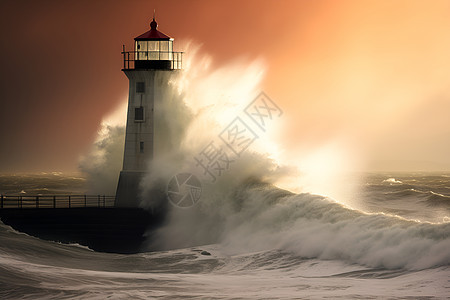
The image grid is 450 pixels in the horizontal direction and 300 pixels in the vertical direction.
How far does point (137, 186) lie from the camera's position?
28109 millimetres

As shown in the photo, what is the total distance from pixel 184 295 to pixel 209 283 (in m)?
1.75

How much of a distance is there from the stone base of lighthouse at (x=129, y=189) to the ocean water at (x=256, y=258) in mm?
1711

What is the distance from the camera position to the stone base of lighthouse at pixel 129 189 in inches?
1104

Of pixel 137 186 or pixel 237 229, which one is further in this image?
pixel 137 186

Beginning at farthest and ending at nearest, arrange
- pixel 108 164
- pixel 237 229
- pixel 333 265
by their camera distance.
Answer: pixel 108 164 < pixel 237 229 < pixel 333 265

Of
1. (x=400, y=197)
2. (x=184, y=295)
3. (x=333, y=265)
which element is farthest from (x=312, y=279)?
(x=400, y=197)

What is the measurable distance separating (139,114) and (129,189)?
268 cm

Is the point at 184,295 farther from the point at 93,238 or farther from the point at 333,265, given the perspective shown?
the point at 93,238

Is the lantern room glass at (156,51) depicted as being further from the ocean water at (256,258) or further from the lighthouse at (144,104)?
the ocean water at (256,258)

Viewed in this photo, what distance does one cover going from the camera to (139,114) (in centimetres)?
2823

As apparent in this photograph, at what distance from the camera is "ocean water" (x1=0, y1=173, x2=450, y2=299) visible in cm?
1529

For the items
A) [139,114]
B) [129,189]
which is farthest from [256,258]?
[139,114]

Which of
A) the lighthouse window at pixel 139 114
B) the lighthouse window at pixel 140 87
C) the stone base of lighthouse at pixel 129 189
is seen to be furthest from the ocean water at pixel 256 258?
the lighthouse window at pixel 140 87

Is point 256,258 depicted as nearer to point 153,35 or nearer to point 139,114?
point 139,114
